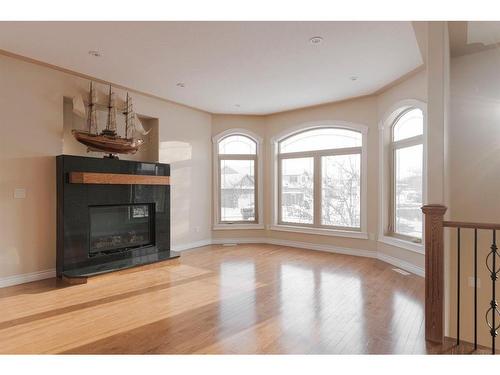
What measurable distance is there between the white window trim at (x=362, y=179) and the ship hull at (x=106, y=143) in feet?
9.65

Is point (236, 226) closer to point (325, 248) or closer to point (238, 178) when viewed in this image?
point (238, 178)

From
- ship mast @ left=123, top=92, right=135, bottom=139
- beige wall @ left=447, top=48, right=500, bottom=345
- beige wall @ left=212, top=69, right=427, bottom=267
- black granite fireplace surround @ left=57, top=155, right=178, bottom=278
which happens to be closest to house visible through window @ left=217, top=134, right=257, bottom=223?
beige wall @ left=212, top=69, right=427, bottom=267

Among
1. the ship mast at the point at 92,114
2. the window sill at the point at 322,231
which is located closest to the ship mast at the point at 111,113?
the ship mast at the point at 92,114

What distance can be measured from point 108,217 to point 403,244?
14.8 feet

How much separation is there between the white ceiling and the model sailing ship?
1.21 feet

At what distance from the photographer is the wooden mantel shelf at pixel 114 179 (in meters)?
4.29

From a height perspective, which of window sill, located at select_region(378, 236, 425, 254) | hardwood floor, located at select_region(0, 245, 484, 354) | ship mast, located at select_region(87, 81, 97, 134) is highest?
ship mast, located at select_region(87, 81, 97, 134)

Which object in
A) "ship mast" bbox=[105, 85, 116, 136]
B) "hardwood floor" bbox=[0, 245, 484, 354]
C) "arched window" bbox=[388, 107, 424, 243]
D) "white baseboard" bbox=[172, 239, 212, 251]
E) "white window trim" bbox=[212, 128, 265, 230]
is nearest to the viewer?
"hardwood floor" bbox=[0, 245, 484, 354]

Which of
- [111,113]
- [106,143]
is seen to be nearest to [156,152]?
[111,113]

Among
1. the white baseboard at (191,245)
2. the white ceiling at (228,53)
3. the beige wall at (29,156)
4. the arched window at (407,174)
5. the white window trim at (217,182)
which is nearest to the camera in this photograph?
the white ceiling at (228,53)

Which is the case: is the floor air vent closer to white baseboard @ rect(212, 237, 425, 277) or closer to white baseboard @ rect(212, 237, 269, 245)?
white baseboard @ rect(212, 237, 425, 277)

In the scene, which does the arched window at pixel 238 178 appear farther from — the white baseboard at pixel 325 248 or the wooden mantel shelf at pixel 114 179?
the wooden mantel shelf at pixel 114 179

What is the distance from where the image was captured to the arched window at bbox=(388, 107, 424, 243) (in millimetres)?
4773
